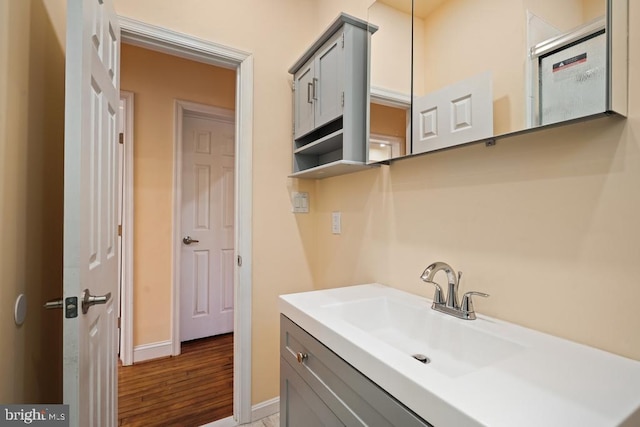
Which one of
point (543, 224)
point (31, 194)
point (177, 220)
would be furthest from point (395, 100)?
point (177, 220)

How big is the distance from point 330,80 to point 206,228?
1.93 metres

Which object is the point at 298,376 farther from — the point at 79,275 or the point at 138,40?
the point at 138,40

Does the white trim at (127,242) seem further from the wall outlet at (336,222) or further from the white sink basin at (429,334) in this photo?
the white sink basin at (429,334)

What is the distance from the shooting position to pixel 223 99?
2811 millimetres

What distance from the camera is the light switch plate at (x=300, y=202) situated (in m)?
Answer: 1.93

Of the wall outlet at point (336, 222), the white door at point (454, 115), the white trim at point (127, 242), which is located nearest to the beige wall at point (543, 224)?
the white door at point (454, 115)

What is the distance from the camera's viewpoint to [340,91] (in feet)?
4.73

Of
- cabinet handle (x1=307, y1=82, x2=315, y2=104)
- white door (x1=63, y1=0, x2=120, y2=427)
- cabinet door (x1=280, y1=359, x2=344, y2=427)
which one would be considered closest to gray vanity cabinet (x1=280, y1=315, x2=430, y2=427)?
cabinet door (x1=280, y1=359, x2=344, y2=427)

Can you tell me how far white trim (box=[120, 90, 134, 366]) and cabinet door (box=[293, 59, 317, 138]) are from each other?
4.77 ft

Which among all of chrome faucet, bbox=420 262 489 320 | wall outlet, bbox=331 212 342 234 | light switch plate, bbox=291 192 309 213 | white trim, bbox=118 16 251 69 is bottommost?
chrome faucet, bbox=420 262 489 320

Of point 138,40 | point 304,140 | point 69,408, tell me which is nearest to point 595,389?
point 69,408

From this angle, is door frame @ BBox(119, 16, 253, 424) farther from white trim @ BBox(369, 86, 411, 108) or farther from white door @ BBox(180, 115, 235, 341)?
white door @ BBox(180, 115, 235, 341)

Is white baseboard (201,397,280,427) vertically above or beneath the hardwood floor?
above

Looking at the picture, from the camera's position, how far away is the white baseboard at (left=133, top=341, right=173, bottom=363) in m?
2.42
